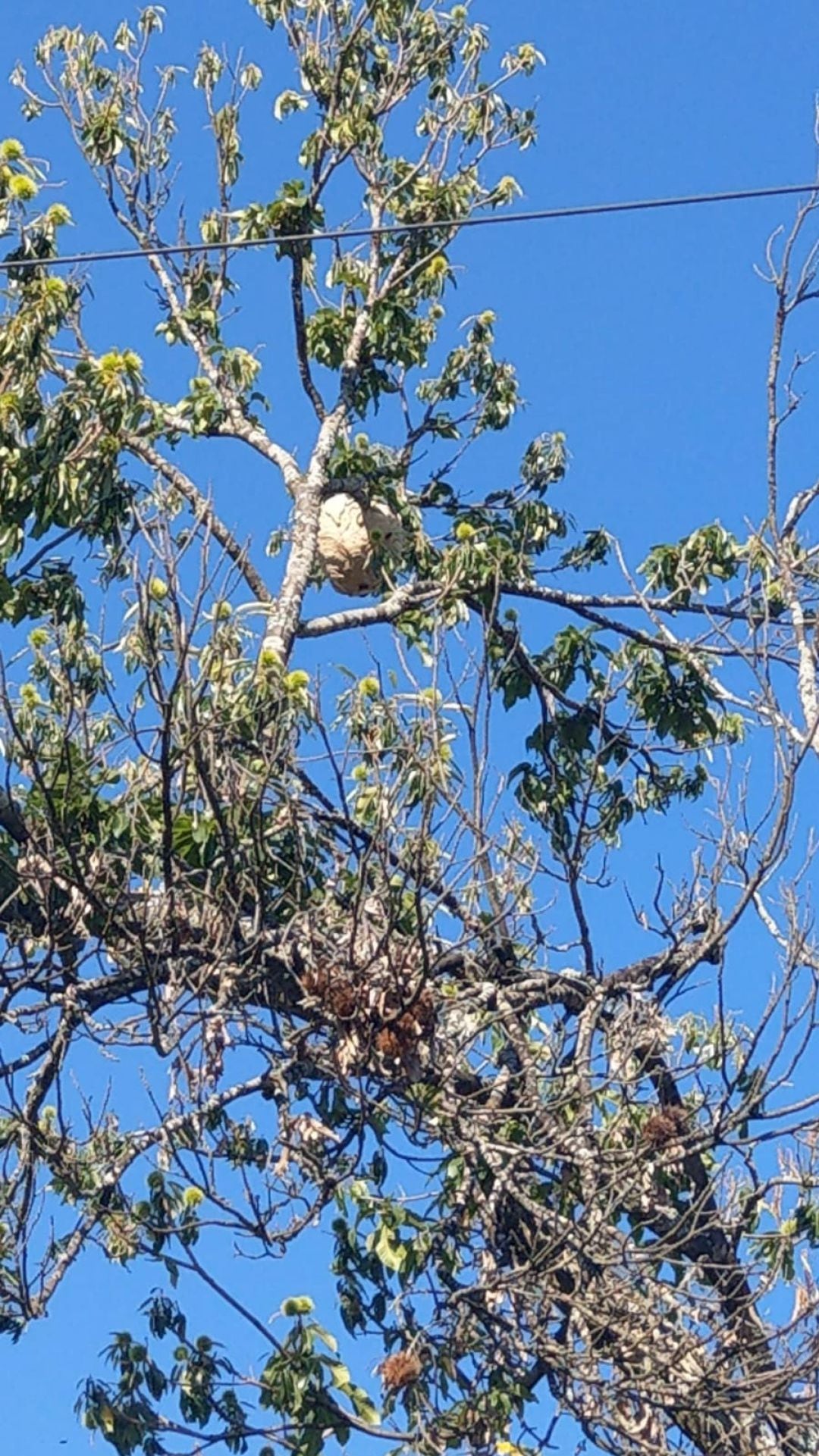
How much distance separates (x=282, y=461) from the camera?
28.0 feet

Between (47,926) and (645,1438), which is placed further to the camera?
(645,1438)

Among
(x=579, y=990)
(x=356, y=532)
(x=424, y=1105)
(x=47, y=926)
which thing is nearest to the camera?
(x=47, y=926)

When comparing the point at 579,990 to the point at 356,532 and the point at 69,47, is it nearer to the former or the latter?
the point at 356,532

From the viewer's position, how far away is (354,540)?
8.02 m

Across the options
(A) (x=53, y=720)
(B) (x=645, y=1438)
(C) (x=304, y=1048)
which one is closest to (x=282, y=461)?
(A) (x=53, y=720)

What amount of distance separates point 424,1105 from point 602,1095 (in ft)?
2.93

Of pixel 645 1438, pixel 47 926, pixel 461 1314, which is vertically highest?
pixel 47 926

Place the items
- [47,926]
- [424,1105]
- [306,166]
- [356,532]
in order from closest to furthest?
[47,926] → [424,1105] → [356,532] → [306,166]

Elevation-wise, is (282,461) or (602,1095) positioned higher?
(282,461)

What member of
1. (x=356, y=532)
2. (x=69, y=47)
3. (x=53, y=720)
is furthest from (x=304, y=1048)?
(x=69, y=47)

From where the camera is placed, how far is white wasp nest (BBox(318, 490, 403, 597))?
803cm

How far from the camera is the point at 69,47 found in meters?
9.55

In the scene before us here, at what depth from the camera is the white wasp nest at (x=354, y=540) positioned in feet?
26.3

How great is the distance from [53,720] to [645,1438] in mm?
2938
